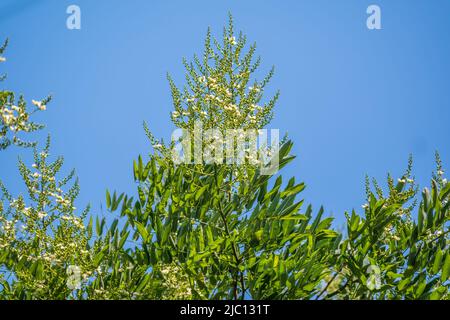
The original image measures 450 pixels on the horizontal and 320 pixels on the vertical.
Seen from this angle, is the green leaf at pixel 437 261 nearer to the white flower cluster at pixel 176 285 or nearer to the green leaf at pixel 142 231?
the white flower cluster at pixel 176 285

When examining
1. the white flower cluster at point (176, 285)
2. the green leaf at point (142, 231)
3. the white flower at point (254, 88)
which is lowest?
the white flower cluster at point (176, 285)

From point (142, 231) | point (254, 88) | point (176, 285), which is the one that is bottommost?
point (176, 285)

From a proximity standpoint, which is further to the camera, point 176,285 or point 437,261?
point 437,261

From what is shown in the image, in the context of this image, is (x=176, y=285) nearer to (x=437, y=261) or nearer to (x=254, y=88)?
(x=254, y=88)

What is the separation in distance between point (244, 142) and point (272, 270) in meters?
1.04

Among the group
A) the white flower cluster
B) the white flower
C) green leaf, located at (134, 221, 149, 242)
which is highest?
the white flower

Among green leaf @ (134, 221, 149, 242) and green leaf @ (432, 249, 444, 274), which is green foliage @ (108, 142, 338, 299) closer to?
green leaf @ (134, 221, 149, 242)

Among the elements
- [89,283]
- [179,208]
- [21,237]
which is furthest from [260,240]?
[21,237]

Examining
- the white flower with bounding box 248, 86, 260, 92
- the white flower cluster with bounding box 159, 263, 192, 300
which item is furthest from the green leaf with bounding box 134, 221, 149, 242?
the white flower with bounding box 248, 86, 260, 92

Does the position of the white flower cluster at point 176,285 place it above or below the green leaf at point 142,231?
below

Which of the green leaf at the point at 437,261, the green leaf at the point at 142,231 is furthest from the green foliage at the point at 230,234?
the green leaf at the point at 437,261

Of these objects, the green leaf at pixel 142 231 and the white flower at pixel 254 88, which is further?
the white flower at pixel 254 88

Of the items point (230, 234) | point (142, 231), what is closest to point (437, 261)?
point (230, 234)
